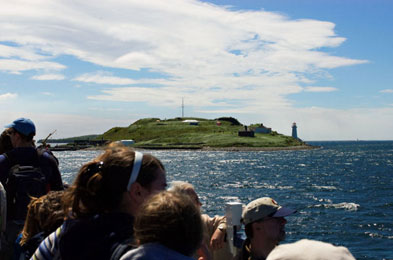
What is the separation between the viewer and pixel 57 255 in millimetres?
3006

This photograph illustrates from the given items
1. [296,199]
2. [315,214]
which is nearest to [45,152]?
[315,214]

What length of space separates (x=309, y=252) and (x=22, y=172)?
163 inches

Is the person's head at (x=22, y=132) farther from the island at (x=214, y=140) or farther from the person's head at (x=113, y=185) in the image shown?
the island at (x=214, y=140)

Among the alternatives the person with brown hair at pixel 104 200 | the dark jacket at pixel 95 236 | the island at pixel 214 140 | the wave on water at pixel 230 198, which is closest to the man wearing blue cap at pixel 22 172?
the person with brown hair at pixel 104 200

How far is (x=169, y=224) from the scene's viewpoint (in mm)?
2430

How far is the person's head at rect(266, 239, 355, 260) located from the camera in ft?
6.41

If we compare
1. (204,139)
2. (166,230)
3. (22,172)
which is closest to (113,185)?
(166,230)

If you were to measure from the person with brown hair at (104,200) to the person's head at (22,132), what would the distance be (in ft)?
9.17

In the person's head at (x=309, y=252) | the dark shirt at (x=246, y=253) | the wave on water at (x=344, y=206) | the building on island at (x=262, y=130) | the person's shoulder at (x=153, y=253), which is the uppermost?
the building on island at (x=262, y=130)

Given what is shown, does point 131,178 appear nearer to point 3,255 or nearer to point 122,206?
point 122,206

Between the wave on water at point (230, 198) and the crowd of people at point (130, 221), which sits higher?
the crowd of people at point (130, 221)

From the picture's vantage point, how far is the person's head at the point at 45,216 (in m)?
3.98

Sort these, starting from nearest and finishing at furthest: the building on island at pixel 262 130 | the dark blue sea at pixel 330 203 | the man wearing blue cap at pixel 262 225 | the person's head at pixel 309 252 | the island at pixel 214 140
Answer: the person's head at pixel 309 252, the man wearing blue cap at pixel 262 225, the dark blue sea at pixel 330 203, the island at pixel 214 140, the building on island at pixel 262 130

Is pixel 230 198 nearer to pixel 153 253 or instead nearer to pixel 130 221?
pixel 130 221
